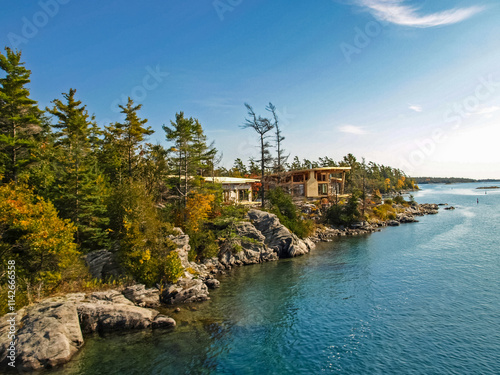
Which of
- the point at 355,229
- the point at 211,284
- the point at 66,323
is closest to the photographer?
the point at 66,323

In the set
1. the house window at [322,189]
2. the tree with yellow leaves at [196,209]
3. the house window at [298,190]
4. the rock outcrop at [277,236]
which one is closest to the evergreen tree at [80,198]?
the tree with yellow leaves at [196,209]

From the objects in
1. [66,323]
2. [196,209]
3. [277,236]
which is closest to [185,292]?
[66,323]

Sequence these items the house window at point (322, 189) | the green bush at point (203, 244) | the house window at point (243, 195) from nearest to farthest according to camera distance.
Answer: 1. the green bush at point (203, 244)
2. the house window at point (243, 195)
3. the house window at point (322, 189)

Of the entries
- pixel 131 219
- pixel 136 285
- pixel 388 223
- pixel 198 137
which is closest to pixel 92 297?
pixel 136 285

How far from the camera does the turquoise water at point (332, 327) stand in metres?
15.2

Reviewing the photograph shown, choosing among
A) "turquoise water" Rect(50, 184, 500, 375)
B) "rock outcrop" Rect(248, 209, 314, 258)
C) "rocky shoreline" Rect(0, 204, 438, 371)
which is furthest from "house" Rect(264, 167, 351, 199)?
"rocky shoreline" Rect(0, 204, 438, 371)

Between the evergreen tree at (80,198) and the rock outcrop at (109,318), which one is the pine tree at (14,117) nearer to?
the evergreen tree at (80,198)

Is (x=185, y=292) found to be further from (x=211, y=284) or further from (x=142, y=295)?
(x=211, y=284)

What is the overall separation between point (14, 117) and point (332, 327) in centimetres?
3112

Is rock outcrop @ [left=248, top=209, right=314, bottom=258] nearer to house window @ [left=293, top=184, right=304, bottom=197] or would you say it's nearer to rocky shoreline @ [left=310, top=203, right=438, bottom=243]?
rocky shoreline @ [left=310, top=203, right=438, bottom=243]

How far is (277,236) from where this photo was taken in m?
40.4

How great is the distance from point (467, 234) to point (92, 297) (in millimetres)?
57852

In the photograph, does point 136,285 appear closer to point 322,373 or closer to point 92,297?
point 92,297

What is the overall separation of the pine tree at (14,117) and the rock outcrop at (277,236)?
27.2 meters
